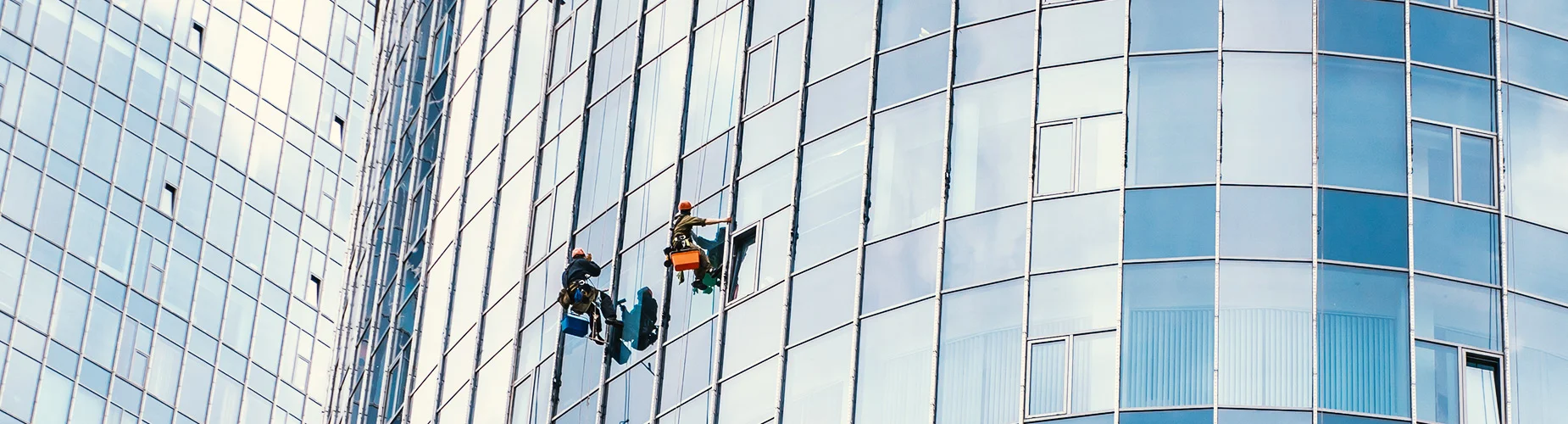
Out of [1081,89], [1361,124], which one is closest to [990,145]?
[1081,89]

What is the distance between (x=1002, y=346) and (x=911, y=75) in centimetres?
490

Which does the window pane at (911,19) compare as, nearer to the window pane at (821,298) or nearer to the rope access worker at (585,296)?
the window pane at (821,298)

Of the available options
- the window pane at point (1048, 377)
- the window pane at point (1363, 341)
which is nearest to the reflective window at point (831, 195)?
the window pane at point (1048, 377)

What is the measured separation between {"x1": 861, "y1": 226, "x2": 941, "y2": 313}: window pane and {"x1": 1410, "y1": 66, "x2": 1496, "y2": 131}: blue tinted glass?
6.74 meters

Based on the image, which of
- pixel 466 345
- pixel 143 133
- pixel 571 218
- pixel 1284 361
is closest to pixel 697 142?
pixel 571 218

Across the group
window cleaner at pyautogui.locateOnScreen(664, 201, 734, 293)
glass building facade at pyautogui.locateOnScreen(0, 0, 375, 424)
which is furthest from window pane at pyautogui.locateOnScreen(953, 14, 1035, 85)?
glass building facade at pyautogui.locateOnScreen(0, 0, 375, 424)

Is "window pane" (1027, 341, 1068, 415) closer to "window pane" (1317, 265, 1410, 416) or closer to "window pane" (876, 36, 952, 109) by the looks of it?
"window pane" (1317, 265, 1410, 416)

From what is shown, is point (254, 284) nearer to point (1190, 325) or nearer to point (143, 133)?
point (143, 133)

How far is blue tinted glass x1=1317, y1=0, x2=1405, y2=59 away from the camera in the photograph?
38219mm

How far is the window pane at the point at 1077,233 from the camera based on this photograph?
122 feet

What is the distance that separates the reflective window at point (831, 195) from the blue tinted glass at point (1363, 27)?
6.66 m

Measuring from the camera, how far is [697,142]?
145ft

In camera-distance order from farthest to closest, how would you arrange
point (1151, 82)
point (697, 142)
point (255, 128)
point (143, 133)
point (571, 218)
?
1. point (255, 128)
2. point (143, 133)
3. point (571, 218)
4. point (697, 142)
5. point (1151, 82)

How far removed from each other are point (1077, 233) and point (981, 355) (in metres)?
2.06
